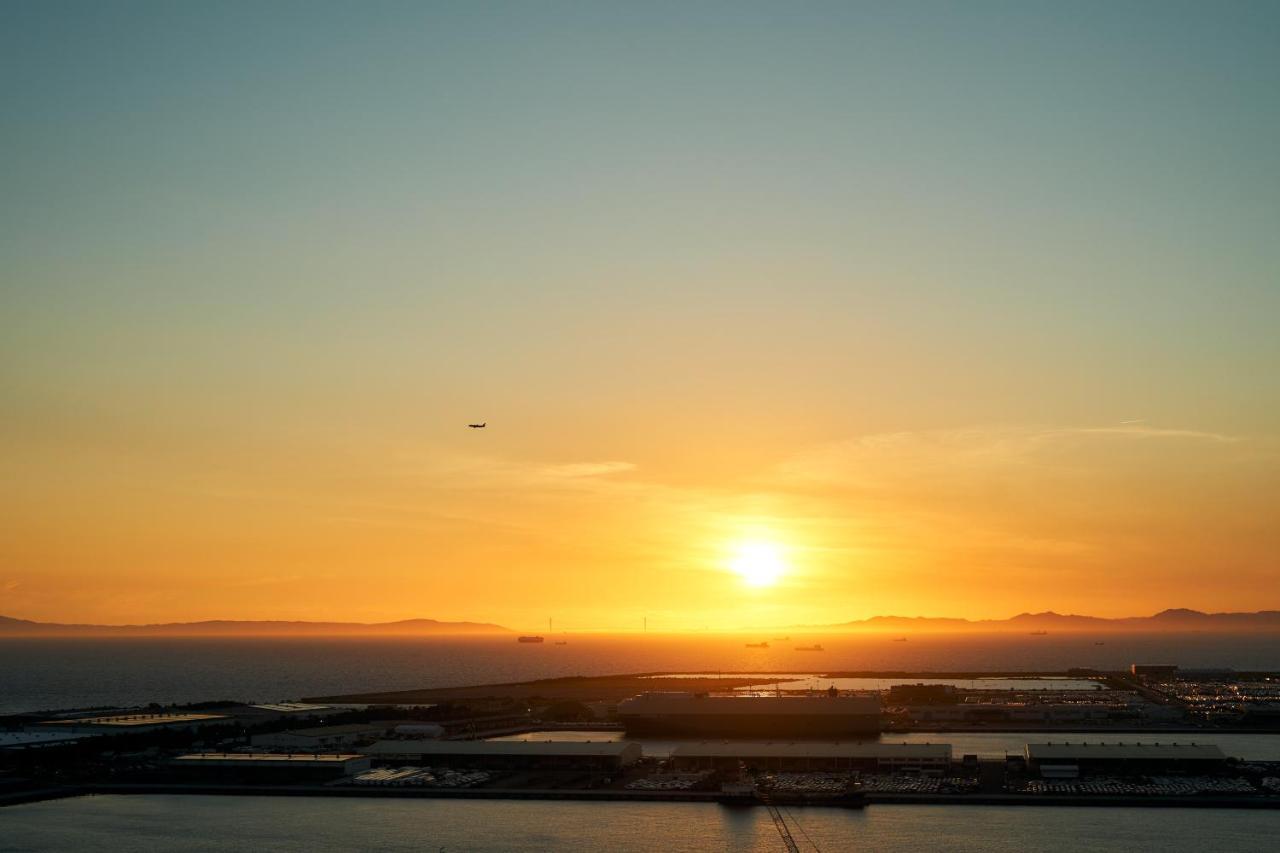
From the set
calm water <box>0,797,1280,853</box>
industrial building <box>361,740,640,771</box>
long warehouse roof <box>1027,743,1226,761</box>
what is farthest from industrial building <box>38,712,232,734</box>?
long warehouse roof <box>1027,743,1226,761</box>

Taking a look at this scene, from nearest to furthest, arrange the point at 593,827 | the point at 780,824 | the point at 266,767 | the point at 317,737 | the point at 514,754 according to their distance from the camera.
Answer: the point at 593,827, the point at 780,824, the point at 266,767, the point at 514,754, the point at 317,737

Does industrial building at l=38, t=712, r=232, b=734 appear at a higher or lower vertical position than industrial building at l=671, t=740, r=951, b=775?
higher

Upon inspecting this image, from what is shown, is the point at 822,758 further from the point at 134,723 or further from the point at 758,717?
the point at 134,723

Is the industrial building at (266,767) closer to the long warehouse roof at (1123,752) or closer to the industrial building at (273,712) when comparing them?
the industrial building at (273,712)

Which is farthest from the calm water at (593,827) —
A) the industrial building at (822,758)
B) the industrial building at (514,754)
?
the industrial building at (822,758)

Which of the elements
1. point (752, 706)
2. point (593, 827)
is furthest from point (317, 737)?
point (593, 827)

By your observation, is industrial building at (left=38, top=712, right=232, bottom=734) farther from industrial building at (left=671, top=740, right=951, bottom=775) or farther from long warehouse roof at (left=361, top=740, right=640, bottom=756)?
industrial building at (left=671, top=740, right=951, bottom=775)

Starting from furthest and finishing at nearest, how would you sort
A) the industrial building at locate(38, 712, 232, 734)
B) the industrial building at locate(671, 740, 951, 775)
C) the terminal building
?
the industrial building at locate(38, 712, 232, 734)
the terminal building
the industrial building at locate(671, 740, 951, 775)
